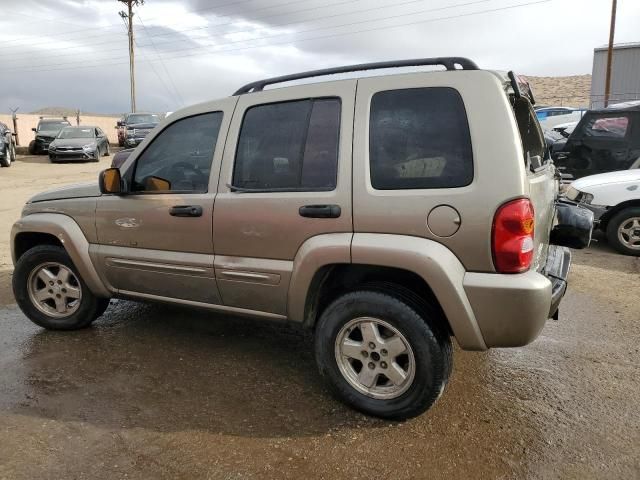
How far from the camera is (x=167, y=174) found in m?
3.62

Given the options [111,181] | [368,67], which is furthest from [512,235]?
[111,181]

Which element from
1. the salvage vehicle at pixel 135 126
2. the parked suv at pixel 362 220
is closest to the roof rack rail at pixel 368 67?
the parked suv at pixel 362 220

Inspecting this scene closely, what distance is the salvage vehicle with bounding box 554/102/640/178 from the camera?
808 cm

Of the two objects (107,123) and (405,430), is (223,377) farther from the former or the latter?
(107,123)

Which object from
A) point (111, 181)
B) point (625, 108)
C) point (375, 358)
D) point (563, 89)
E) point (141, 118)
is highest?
point (563, 89)

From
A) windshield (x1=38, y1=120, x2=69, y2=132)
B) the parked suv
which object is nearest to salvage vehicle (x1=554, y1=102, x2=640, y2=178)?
the parked suv

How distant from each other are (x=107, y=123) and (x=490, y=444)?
114 ft

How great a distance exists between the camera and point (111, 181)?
11.9ft

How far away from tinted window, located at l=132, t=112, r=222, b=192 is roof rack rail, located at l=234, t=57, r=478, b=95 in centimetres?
31

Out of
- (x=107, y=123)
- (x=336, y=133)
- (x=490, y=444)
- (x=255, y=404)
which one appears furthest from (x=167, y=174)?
(x=107, y=123)

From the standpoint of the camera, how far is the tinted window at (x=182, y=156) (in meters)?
3.45

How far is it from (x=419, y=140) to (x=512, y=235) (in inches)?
26.5

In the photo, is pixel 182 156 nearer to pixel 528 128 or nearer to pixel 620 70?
pixel 528 128

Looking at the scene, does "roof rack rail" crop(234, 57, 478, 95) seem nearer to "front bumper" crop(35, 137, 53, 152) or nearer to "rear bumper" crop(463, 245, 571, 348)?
"rear bumper" crop(463, 245, 571, 348)
